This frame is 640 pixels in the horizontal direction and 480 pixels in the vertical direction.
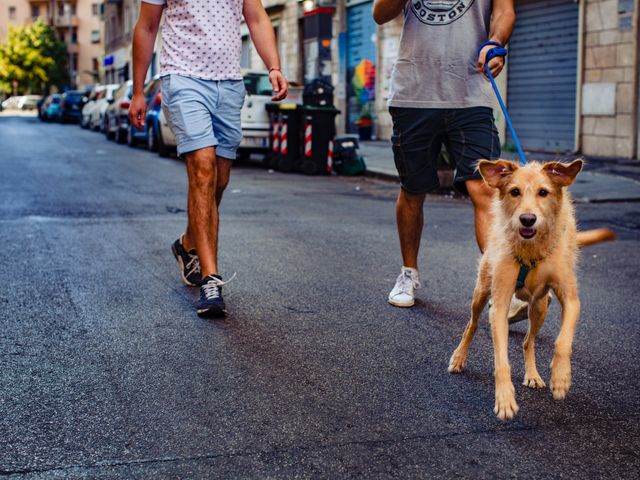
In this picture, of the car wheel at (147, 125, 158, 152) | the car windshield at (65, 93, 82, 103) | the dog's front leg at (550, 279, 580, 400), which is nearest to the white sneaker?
the dog's front leg at (550, 279, 580, 400)

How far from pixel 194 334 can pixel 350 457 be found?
5.75 ft

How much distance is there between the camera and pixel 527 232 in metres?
3.29

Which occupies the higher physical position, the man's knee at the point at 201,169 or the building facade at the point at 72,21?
the building facade at the point at 72,21

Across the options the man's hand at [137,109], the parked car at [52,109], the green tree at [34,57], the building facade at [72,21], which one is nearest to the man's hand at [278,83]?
Answer: the man's hand at [137,109]

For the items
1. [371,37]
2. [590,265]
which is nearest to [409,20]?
[590,265]

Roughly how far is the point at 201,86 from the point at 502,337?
2.56 m

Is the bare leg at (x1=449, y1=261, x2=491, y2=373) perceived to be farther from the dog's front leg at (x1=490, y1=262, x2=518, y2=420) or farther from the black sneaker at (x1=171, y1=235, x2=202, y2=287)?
the black sneaker at (x1=171, y1=235, x2=202, y2=287)

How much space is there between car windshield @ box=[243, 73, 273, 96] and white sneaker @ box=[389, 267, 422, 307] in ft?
39.5

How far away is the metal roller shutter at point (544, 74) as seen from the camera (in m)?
17.1

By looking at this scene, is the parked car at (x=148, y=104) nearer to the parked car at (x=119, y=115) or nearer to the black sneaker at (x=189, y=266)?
the parked car at (x=119, y=115)

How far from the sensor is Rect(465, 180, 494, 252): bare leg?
4645 millimetres

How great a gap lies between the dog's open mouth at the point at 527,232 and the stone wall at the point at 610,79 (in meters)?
13.0

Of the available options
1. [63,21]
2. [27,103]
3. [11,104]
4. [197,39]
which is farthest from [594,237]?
[63,21]

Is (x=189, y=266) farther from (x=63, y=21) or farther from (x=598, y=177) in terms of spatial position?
(x=63, y=21)
